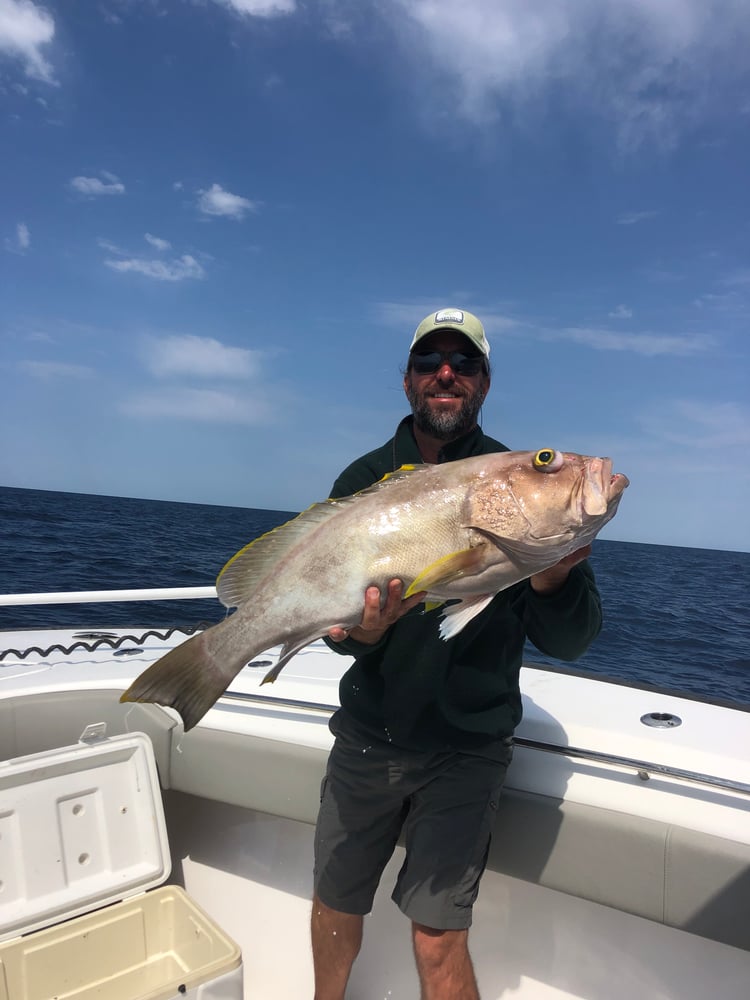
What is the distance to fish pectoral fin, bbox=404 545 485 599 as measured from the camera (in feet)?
7.10

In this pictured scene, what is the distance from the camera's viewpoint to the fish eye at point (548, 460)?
2203 mm

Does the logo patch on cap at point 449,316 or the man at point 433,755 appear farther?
the logo patch on cap at point 449,316

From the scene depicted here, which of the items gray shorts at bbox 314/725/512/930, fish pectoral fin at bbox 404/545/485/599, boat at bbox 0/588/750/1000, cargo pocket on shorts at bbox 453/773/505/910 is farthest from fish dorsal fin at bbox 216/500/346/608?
boat at bbox 0/588/750/1000

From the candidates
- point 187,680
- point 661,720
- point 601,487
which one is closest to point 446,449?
point 601,487

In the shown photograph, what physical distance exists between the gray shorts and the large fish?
86 cm

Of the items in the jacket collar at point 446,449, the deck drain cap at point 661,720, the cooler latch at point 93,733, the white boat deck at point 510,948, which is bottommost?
the white boat deck at point 510,948

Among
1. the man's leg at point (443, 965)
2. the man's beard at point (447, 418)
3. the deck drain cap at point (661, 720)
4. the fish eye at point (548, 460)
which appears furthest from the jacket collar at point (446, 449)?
the man's leg at point (443, 965)

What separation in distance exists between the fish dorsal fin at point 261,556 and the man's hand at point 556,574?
850 mm

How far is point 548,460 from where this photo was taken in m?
2.21

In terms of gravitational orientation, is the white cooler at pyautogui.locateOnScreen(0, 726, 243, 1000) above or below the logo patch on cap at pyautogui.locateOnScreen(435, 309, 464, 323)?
below

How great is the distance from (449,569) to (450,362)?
1.29 meters

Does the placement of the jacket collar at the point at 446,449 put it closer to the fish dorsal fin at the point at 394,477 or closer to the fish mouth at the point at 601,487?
the fish dorsal fin at the point at 394,477

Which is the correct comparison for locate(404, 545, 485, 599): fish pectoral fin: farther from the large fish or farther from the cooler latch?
the cooler latch

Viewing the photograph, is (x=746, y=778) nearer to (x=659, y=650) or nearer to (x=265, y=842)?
(x=265, y=842)
